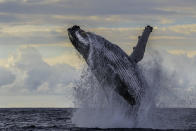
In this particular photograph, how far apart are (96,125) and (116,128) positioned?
1.71 meters

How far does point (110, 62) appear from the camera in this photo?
16797 mm

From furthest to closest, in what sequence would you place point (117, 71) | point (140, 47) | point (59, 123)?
point (59, 123)
point (140, 47)
point (117, 71)

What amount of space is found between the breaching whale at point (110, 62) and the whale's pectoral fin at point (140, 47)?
3.97ft

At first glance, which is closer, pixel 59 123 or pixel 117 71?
pixel 117 71

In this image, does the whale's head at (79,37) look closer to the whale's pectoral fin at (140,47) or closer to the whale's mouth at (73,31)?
the whale's mouth at (73,31)

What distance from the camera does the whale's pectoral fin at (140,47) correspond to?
18.7 meters

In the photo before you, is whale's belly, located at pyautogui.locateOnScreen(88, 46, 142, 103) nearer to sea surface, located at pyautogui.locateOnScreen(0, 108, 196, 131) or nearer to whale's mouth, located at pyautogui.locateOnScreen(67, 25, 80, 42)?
whale's mouth, located at pyautogui.locateOnScreen(67, 25, 80, 42)

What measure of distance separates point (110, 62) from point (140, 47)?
267cm

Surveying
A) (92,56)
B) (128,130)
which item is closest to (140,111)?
(128,130)

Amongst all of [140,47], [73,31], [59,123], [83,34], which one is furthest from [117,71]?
[59,123]

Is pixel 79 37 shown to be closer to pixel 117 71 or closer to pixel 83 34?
pixel 83 34

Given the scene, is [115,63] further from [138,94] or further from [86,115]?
[86,115]

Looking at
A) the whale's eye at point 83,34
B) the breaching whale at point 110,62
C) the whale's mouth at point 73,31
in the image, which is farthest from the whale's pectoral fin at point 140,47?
the whale's mouth at point 73,31

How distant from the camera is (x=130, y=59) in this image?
17.9 metres
